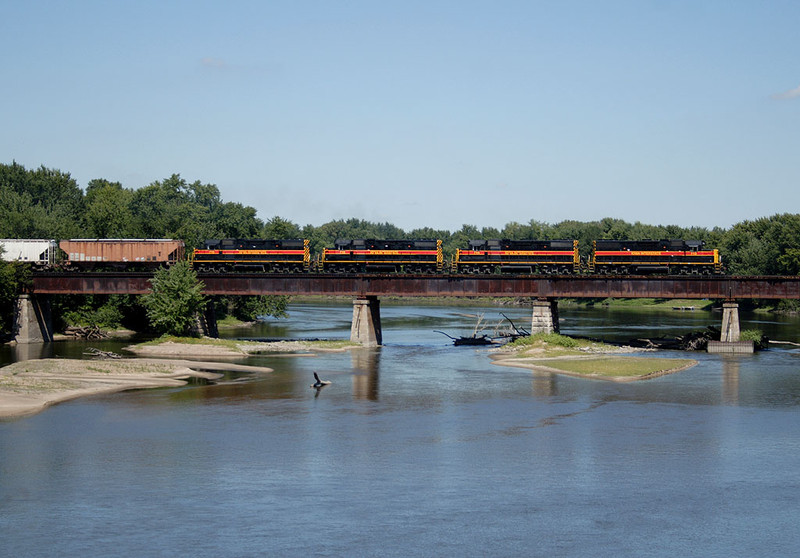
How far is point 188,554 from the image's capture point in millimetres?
31328

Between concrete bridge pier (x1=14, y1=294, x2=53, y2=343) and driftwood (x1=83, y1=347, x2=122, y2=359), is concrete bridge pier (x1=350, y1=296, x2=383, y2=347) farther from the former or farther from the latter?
concrete bridge pier (x1=14, y1=294, x2=53, y2=343)

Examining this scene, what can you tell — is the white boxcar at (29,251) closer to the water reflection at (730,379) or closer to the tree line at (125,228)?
the tree line at (125,228)

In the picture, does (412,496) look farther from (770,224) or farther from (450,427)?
(770,224)

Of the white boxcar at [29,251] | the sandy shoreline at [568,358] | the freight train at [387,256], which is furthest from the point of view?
the white boxcar at [29,251]

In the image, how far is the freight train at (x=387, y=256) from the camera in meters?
94.1

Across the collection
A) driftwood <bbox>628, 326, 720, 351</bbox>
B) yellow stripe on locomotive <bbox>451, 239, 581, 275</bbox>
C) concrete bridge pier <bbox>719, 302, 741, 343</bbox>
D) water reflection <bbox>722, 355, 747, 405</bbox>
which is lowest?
water reflection <bbox>722, 355, 747, 405</bbox>

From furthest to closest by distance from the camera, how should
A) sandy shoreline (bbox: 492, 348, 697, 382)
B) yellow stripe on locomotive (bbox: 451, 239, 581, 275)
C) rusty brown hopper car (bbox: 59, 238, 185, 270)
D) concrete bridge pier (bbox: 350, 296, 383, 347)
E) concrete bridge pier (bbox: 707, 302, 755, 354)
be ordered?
rusty brown hopper car (bbox: 59, 238, 185, 270), yellow stripe on locomotive (bbox: 451, 239, 581, 275), concrete bridge pier (bbox: 350, 296, 383, 347), concrete bridge pier (bbox: 707, 302, 755, 354), sandy shoreline (bbox: 492, 348, 697, 382)

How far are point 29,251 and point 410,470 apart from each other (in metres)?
72.1

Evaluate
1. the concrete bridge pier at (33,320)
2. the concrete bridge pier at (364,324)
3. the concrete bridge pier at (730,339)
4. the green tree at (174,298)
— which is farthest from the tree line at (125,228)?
the concrete bridge pier at (730,339)

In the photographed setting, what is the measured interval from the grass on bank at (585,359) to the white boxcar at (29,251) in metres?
53.1

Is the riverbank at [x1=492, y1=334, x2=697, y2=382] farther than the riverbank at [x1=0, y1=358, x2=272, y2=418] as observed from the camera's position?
Yes

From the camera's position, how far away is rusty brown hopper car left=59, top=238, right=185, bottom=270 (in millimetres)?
99125

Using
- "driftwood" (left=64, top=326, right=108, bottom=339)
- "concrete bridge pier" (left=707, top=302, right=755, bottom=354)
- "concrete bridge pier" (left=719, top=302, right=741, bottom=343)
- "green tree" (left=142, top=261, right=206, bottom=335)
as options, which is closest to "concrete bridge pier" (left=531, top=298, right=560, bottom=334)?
"concrete bridge pier" (left=707, top=302, right=755, bottom=354)

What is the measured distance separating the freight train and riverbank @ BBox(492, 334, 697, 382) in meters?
10.5
